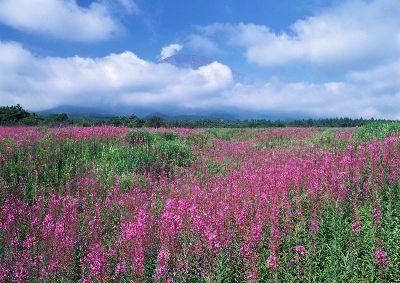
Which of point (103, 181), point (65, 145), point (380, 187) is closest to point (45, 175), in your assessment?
point (103, 181)

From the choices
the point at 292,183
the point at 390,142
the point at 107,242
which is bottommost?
the point at 107,242

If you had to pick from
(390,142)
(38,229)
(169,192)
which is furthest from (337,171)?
(38,229)

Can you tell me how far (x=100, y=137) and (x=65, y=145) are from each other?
2.75 m

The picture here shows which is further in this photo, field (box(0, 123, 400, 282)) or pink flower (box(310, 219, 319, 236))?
pink flower (box(310, 219, 319, 236))

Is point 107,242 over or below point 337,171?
below

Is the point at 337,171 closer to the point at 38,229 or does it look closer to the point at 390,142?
the point at 390,142

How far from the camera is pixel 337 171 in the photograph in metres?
7.90

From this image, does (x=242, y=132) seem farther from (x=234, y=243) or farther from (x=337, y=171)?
(x=234, y=243)

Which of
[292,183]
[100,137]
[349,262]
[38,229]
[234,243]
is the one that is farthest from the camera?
[100,137]

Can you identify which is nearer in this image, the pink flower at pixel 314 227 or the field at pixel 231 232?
the field at pixel 231 232

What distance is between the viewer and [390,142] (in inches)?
375

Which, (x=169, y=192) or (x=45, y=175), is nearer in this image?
(x=169, y=192)

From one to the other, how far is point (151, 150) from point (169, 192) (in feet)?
17.1

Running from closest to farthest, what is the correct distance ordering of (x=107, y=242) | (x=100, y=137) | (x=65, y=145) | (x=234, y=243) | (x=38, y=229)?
(x=234, y=243) < (x=107, y=242) < (x=38, y=229) < (x=65, y=145) < (x=100, y=137)
